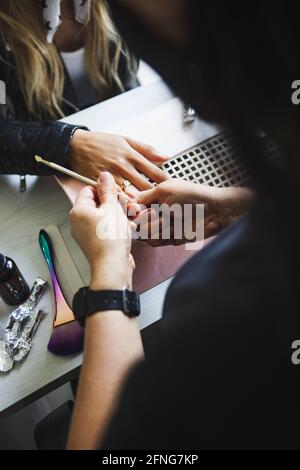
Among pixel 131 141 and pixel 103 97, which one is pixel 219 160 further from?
pixel 103 97

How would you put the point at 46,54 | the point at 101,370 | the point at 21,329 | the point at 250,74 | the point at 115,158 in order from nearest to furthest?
the point at 250,74 < the point at 101,370 < the point at 21,329 < the point at 115,158 < the point at 46,54

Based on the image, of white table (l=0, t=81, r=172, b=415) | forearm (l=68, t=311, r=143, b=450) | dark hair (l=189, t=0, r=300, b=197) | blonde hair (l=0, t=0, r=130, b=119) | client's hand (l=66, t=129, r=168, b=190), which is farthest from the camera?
blonde hair (l=0, t=0, r=130, b=119)

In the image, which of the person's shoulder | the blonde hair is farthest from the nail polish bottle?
the blonde hair

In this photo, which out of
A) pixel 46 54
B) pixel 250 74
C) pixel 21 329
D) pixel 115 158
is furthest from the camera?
pixel 46 54

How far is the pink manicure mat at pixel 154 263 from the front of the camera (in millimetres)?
680

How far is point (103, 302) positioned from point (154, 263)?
0.55 ft

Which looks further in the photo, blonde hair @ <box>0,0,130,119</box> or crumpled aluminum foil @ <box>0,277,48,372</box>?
blonde hair @ <box>0,0,130,119</box>

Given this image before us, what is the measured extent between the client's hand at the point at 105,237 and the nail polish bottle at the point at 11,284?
0.38 ft

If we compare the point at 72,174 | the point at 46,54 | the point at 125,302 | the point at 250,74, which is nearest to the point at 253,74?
the point at 250,74

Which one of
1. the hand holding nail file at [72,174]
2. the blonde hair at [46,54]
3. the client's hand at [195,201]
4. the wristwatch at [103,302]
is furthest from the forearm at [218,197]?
the blonde hair at [46,54]

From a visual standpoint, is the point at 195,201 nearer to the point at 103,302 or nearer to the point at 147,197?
the point at 147,197

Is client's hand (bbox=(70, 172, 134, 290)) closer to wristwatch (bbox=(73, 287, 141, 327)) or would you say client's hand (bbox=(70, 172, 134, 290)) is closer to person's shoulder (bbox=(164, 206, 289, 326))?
wristwatch (bbox=(73, 287, 141, 327))

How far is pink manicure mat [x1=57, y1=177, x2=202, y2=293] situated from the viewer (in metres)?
0.68

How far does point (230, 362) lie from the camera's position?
39 cm
